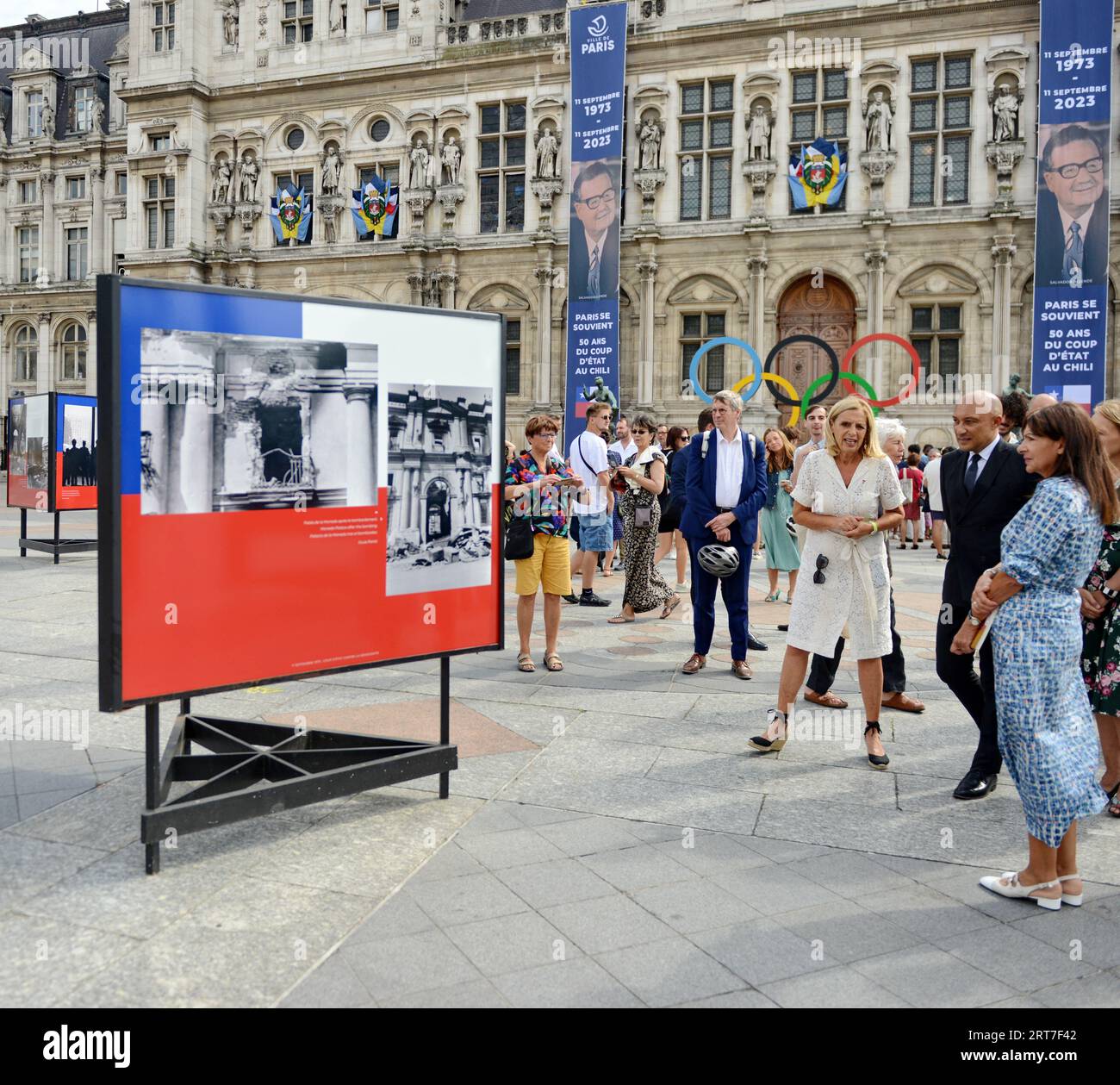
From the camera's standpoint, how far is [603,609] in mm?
11180

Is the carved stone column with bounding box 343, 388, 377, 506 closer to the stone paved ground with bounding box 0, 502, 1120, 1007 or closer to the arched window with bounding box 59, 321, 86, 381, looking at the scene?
the stone paved ground with bounding box 0, 502, 1120, 1007

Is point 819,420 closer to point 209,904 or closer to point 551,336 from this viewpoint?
point 209,904

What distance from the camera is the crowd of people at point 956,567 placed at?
3850 mm

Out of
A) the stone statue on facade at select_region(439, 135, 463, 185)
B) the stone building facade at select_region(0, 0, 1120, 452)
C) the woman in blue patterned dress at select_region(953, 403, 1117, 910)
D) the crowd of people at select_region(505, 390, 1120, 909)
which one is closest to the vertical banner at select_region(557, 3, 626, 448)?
the stone building facade at select_region(0, 0, 1120, 452)

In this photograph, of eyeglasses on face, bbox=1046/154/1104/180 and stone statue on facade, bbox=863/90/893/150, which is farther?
stone statue on facade, bbox=863/90/893/150

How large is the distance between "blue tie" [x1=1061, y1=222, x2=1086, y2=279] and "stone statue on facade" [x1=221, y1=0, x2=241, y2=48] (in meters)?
24.8

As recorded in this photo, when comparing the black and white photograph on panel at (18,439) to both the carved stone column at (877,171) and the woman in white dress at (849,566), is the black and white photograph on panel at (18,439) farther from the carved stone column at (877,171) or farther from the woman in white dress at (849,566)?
the carved stone column at (877,171)

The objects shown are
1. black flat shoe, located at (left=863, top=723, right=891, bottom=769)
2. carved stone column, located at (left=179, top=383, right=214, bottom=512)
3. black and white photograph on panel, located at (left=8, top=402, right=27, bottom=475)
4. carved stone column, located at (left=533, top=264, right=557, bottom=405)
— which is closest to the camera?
carved stone column, located at (left=179, top=383, right=214, bottom=512)

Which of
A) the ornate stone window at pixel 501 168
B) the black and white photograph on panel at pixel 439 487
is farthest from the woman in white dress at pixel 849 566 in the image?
the ornate stone window at pixel 501 168

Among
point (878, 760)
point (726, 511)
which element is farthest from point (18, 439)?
point (878, 760)

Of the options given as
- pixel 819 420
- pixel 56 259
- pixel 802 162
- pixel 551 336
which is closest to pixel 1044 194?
pixel 802 162

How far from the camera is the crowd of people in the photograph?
3850mm

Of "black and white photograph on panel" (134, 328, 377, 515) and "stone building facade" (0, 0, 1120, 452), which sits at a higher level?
"stone building facade" (0, 0, 1120, 452)

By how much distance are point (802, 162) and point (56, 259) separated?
3194 cm
